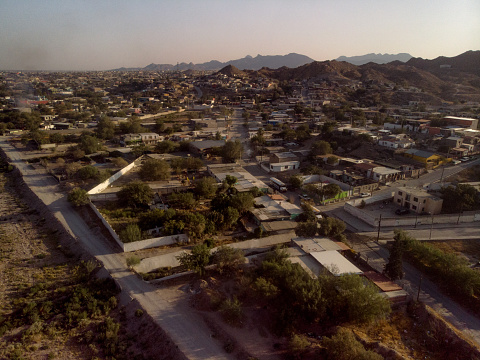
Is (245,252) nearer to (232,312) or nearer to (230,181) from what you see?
(232,312)

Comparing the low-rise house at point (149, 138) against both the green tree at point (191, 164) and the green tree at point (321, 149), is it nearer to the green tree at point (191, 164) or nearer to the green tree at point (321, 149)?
the green tree at point (191, 164)

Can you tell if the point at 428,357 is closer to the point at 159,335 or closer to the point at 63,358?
the point at 159,335

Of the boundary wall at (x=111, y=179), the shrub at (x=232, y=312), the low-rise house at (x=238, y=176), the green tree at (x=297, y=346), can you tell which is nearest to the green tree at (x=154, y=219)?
the low-rise house at (x=238, y=176)

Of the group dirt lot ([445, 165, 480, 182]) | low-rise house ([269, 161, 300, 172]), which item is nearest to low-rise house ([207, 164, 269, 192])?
low-rise house ([269, 161, 300, 172])

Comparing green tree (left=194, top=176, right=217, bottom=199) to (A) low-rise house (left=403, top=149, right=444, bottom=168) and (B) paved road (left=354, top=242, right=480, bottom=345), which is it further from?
(A) low-rise house (left=403, top=149, right=444, bottom=168)

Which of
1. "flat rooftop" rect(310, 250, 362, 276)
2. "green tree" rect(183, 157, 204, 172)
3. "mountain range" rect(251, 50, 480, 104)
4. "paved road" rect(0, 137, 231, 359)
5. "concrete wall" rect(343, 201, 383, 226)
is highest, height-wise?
"mountain range" rect(251, 50, 480, 104)

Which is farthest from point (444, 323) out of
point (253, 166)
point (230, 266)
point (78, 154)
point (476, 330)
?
point (78, 154)

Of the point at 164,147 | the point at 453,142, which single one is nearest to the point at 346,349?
the point at 164,147
